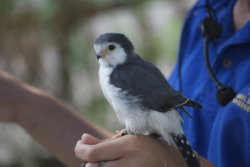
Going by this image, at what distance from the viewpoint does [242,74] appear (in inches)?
44.9

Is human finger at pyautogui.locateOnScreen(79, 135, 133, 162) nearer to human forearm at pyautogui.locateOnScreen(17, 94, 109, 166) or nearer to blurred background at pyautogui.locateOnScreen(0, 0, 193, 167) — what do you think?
human forearm at pyautogui.locateOnScreen(17, 94, 109, 166)

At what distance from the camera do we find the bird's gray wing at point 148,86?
2.98 ft

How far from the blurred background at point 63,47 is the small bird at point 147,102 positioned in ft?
5.16

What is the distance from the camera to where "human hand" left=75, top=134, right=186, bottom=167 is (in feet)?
2.91

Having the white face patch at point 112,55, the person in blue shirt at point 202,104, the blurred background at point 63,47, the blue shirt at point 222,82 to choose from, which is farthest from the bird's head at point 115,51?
the blurred background at point 63,47

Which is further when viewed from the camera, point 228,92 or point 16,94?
point 16,94

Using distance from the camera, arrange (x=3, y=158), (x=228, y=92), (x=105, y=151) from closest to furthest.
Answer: (x=105, y=151)
(x=228, y=92)
(x=3, y=158)

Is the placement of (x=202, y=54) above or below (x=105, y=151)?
above

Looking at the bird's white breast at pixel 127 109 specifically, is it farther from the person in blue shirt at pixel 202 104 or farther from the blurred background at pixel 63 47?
the blurred background at pixel 63 47

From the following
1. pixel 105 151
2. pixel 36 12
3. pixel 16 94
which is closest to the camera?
pixel 105 151

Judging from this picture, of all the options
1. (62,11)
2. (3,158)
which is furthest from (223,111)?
(3,158)

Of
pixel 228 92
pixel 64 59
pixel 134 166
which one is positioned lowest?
pixel 134 166

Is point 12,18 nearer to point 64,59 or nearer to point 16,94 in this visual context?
point 64,59

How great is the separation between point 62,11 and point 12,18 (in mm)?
302
